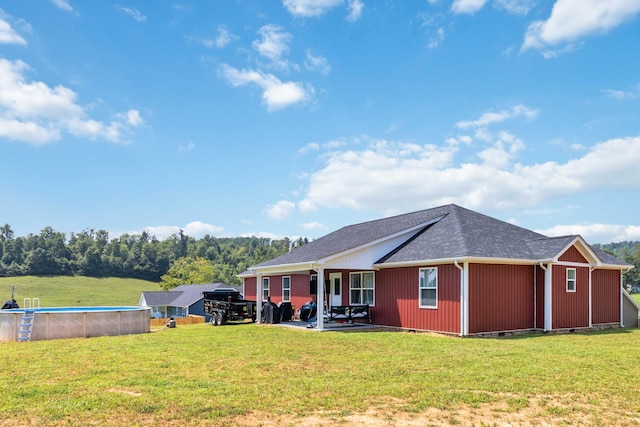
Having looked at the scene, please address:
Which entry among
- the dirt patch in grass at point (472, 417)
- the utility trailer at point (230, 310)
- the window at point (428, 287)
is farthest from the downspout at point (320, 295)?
the dirt patch in grass at point (472, 417)

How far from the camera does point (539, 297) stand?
1714 centimetres

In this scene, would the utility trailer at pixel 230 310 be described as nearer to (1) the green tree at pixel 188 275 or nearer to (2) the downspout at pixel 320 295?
(2) the downspout at pixel 320 295

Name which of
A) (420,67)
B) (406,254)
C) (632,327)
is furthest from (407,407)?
(632,327)

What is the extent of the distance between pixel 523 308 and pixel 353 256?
612 centimetres

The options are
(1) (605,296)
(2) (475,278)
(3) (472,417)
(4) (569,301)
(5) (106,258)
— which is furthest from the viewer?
(5) (106,258)

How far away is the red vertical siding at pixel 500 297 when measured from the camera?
15.7 meters

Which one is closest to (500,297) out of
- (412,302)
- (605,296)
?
(412,302)

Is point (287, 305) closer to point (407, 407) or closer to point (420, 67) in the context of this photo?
point (420, 67)

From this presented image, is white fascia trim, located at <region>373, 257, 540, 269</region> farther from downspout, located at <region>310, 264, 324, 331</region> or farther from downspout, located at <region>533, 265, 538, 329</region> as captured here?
downspout, located at <region>310, 264, 324, 331</region>

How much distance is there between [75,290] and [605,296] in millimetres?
74657

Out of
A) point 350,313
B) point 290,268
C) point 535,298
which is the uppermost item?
point 290,268

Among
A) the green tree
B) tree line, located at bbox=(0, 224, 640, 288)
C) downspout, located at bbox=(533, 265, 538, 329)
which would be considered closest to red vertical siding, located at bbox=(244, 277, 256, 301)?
downspout, located at bbox=(533, 265, 538, 329)

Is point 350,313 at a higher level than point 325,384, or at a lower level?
lower

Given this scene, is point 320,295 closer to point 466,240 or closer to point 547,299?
point 466,240
